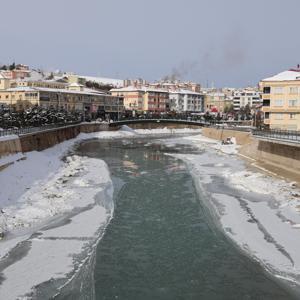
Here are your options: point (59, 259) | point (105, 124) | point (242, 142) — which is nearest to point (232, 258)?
point (59, 259)

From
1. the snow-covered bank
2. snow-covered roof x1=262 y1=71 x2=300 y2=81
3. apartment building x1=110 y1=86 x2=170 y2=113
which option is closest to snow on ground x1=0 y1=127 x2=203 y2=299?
the snow-covered bank

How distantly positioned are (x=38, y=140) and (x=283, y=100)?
90.8 ft

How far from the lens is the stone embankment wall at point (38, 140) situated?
108ft

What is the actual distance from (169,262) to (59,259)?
350 centimetres

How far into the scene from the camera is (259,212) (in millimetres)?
21375

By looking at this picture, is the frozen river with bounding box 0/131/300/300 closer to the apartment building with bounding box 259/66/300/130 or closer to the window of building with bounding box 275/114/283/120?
the apartment building with bounding box 259/66/300/130

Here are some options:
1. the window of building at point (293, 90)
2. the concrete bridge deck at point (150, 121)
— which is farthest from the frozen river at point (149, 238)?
the concrete bridge deck at point (150, 121)

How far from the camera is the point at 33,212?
800 inches

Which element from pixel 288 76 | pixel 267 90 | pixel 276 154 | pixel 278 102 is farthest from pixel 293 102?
pixel 276 154

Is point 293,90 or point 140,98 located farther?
point 140,98

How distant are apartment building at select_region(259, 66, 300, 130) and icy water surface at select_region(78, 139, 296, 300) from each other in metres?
30.5

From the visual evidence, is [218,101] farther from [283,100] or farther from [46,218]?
[46,218]

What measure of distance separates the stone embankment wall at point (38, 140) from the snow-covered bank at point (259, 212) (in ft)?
43.8

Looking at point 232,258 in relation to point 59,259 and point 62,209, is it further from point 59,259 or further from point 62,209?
point 62,209
